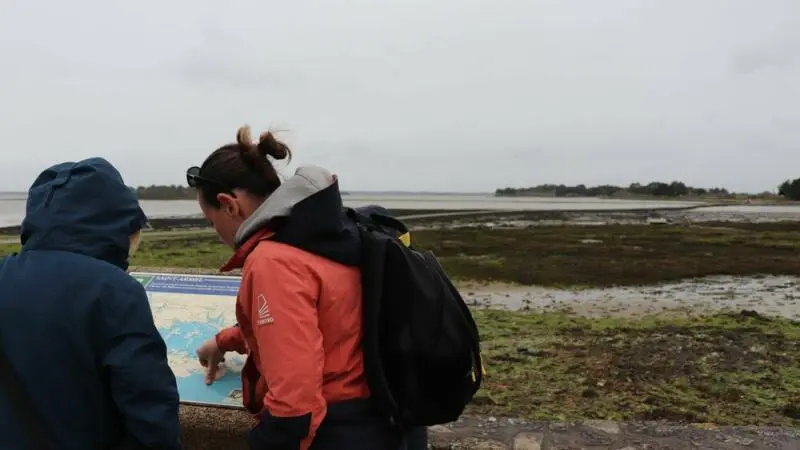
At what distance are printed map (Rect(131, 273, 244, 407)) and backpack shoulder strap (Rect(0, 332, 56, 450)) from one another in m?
1.03

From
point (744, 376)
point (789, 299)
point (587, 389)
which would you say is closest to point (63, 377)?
point (587, 389)

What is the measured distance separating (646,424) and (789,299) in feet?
46.0

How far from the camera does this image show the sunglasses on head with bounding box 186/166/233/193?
2.36m

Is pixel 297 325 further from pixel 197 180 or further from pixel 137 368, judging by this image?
pixel 197 180

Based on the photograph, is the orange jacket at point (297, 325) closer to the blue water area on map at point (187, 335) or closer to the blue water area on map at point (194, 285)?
the blue water area on map at point (187, 335)

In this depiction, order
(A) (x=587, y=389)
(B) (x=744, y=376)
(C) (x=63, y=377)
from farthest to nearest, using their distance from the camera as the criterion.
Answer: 1. (B) (x=744, y=376)
2. (A) (x=587, y=389)
3. (C) (x=63, y=377)

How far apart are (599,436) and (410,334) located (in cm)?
277

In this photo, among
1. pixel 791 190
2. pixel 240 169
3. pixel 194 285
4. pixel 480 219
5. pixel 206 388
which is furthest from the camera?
pixel 791 190

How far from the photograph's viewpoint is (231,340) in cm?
297

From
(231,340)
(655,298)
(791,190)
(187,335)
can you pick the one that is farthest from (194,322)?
(791,190)

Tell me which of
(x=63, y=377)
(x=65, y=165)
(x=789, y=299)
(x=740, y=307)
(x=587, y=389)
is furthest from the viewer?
(x=789, y=299)

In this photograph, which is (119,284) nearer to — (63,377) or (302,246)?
(63,377)

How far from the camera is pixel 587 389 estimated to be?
6.98 m

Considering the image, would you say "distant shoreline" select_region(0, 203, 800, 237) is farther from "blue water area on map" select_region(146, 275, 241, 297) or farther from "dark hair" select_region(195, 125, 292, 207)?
"dark hair" select_region(195, 125, 292, 207)
